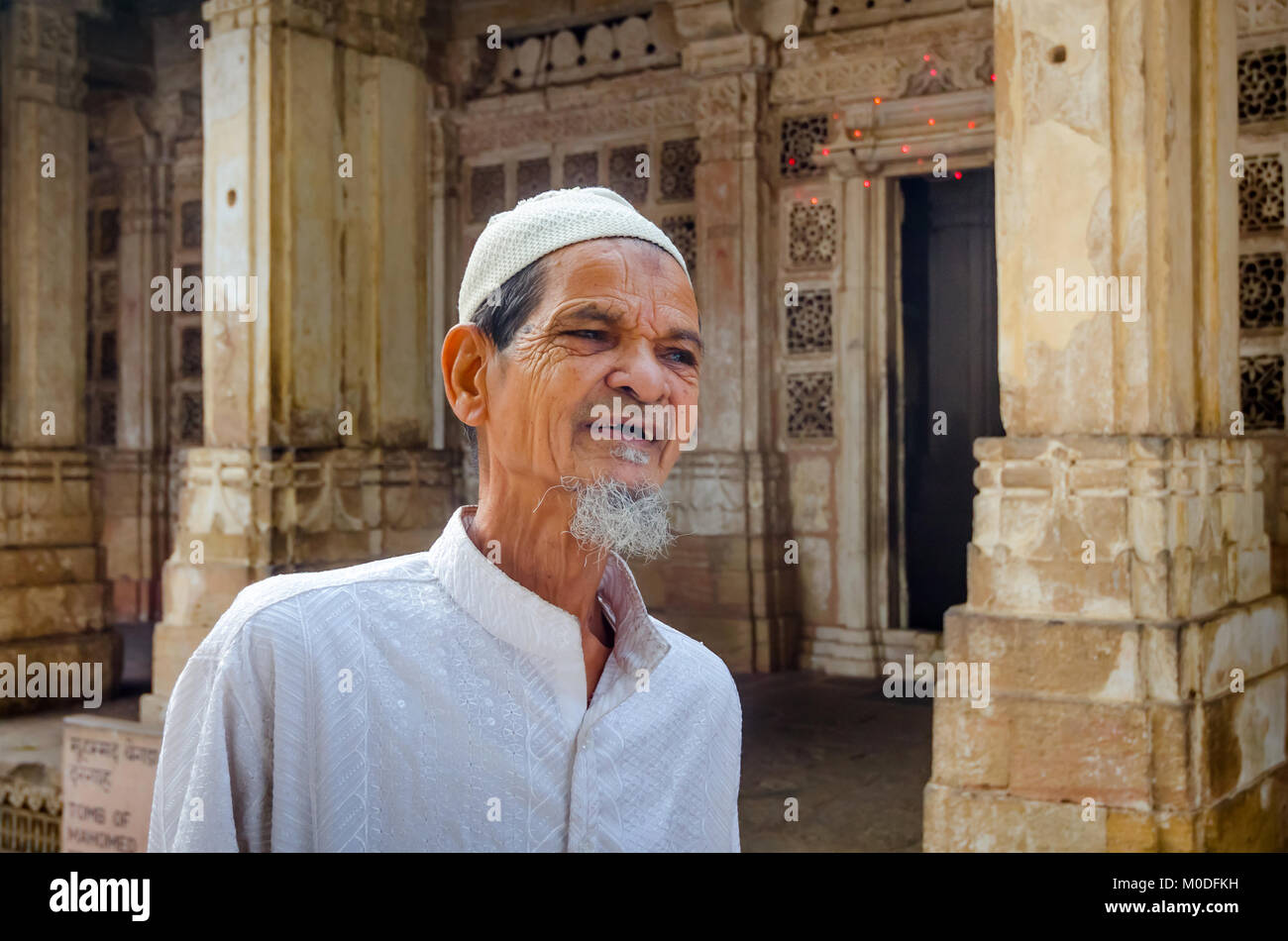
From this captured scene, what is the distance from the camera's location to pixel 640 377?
1.50 meters

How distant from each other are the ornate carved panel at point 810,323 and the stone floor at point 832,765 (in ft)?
7.30

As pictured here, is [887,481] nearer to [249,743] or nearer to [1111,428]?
[1111,428]

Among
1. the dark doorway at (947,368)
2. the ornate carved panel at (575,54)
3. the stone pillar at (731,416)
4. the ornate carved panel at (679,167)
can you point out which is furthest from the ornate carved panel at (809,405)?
the ornate carved panel at (575,54)

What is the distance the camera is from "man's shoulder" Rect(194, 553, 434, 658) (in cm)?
140

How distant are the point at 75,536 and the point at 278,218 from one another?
3.24m

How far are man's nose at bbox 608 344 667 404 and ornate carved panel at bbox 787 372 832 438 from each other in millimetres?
7067

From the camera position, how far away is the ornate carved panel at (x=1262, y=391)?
615cm

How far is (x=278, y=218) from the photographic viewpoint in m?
6.21

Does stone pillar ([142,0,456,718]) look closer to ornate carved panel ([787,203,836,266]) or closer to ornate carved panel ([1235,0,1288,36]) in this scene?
ornate carved panel ([787,203,836,266])

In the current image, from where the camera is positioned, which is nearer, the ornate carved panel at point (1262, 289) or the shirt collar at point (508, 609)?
the shirt collar at point (508, 609)

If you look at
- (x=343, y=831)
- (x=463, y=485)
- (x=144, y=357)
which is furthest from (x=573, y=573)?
(x=144, y=357)

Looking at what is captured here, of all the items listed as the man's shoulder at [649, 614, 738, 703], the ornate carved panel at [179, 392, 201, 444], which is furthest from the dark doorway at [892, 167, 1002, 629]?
the man's shoulder at [649, 614, 738, 703]

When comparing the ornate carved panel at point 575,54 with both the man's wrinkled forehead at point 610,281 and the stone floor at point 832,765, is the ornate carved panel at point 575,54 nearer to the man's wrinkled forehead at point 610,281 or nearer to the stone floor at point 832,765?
the stone floor at point 832,765

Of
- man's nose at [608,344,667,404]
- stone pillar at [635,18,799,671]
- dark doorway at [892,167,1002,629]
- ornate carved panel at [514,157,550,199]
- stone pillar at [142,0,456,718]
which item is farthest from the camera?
ornate carved panel at [514,157,550,199]
